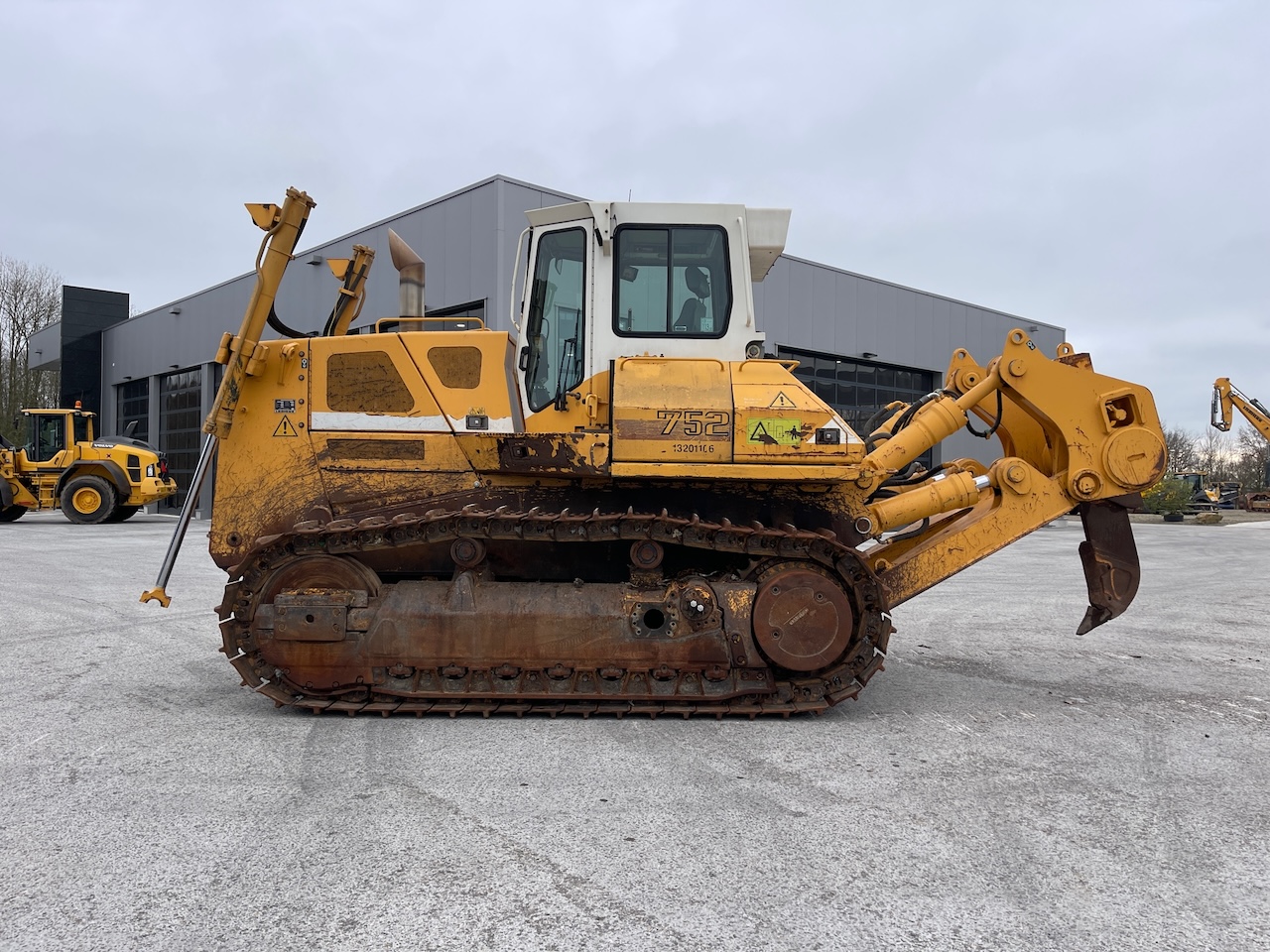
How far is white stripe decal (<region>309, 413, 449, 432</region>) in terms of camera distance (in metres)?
5.61

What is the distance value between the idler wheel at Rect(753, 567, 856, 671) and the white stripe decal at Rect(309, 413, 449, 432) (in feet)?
7.75

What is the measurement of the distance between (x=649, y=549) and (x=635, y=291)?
1732 mm

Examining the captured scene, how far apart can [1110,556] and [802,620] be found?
2.40 meters

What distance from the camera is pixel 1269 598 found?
11.3 meters

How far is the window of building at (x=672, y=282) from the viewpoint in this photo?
18.6 feet

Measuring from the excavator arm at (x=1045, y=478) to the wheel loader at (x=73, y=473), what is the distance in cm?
2394

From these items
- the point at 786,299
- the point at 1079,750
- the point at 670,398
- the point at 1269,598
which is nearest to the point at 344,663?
the point at 670,398

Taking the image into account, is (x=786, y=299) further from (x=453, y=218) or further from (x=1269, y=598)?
(x=1269, y=598)

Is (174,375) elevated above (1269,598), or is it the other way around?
(174,375)

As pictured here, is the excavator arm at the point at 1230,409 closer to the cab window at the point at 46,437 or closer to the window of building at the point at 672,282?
the window of building at the point at 672,282

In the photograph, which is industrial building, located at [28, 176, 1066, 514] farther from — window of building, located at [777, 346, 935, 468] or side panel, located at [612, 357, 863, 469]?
side panel, located at [612, 357, 863, 469]

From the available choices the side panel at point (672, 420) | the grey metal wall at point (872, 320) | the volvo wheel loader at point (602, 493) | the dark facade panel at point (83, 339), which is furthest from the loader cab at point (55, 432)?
the side panel at point (672, 420)

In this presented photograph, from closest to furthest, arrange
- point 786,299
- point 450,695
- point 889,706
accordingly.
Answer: point 450,695, point 889,706, point 786,299

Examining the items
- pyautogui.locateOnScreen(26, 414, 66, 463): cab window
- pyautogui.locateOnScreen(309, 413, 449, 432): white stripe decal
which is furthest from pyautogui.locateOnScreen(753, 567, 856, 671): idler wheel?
pyautogui.locateOnScreen(26, 414, 66, 463): cab window
